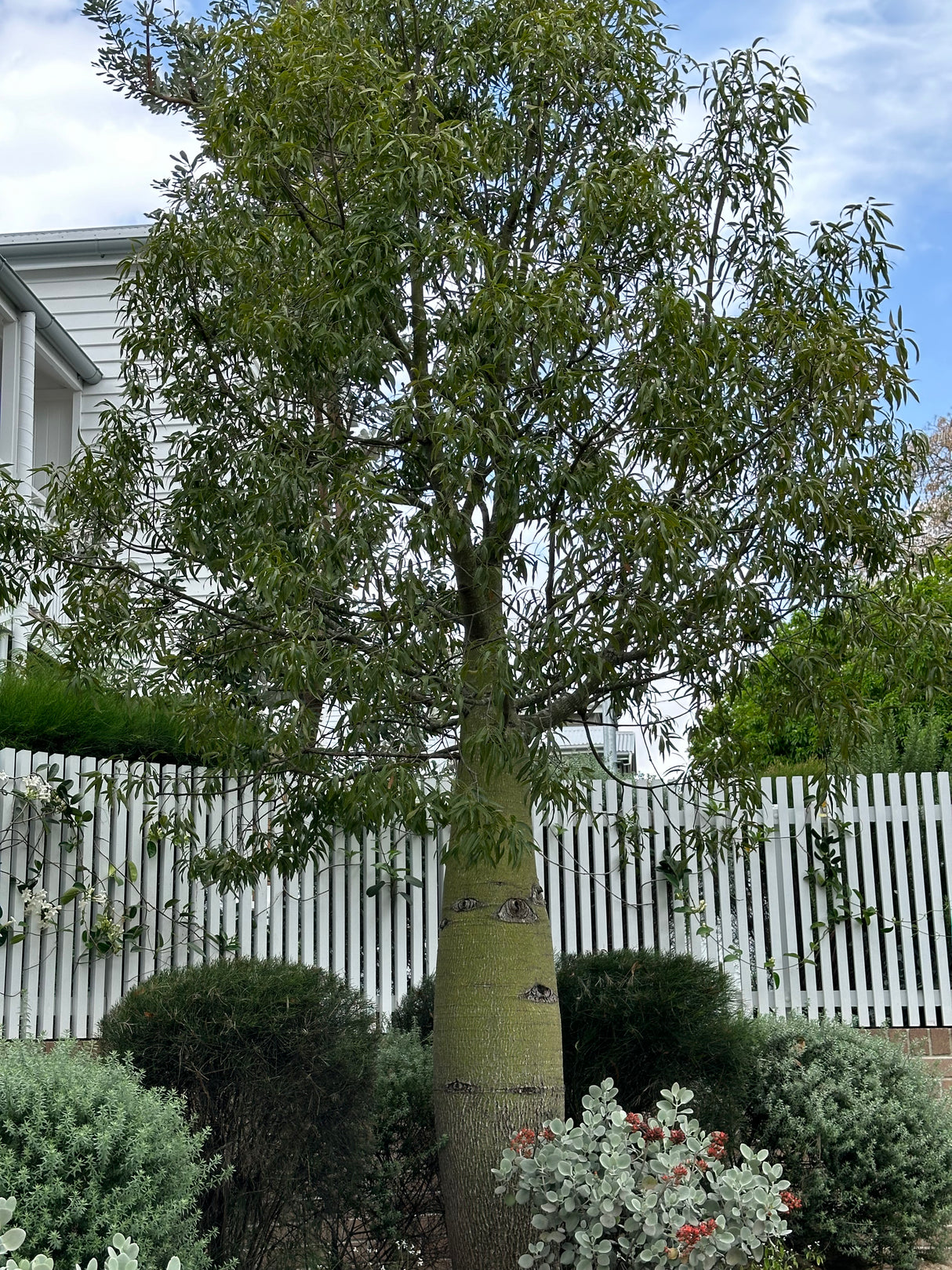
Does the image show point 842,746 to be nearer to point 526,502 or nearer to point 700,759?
point 700,759

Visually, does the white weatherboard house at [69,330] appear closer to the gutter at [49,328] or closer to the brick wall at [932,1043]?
the gutter at [49,328]

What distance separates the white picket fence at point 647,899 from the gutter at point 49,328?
208 inches

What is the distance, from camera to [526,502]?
459 cm

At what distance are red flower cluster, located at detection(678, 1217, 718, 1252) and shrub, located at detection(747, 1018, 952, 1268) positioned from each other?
177 cm

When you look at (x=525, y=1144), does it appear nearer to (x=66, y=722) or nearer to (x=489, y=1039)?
(x=489, y=1039)

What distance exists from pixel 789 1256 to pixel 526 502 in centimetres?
335

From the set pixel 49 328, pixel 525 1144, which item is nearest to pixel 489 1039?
pixel 525 1144

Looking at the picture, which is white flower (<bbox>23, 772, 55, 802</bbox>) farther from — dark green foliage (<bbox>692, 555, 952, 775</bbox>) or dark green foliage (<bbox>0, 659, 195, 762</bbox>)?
dark green foliage (<bbox>692, 555, 952, 775</bbox>)

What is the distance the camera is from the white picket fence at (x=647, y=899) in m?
7.18

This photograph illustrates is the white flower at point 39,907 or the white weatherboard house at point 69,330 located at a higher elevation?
the white weatherboard house at point 69,330

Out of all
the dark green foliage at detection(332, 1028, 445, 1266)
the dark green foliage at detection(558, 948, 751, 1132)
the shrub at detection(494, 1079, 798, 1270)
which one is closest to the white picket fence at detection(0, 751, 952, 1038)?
the dark green foliage at detection(558, 948, 751, 1132)

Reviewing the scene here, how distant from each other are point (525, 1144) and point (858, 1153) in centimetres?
189

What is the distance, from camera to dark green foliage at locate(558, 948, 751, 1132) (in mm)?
5375

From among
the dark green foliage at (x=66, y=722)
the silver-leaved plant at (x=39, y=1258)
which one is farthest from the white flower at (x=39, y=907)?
the silver-leaved plant at (x=39, y=1258)
